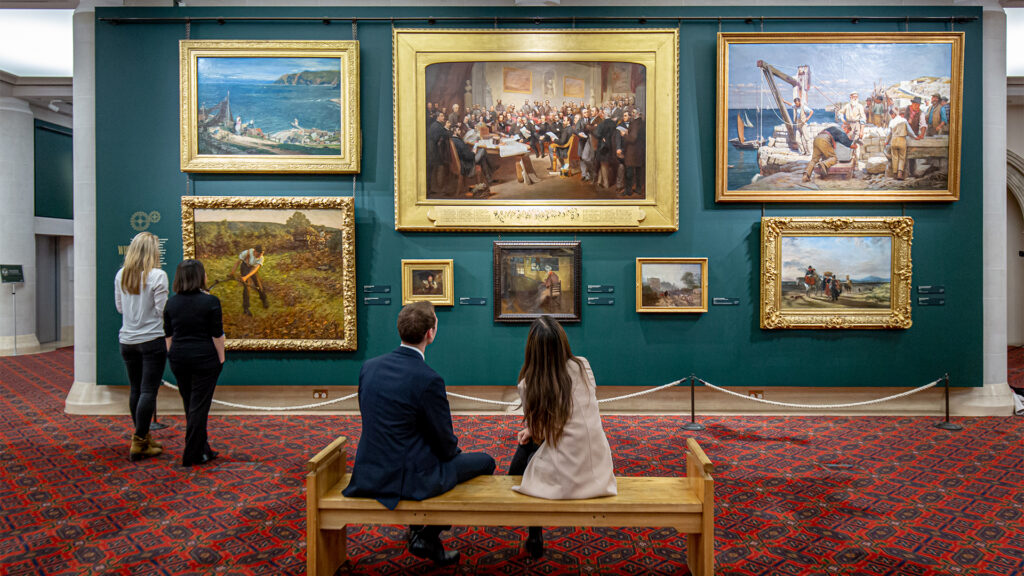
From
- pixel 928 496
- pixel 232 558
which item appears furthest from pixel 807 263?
pixel 232 558

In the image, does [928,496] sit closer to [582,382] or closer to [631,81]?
[582,382]

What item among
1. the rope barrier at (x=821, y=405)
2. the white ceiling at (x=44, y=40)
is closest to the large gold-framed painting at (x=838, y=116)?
the rope barrier at (x=821, y=405)

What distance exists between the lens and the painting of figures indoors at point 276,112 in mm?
8422

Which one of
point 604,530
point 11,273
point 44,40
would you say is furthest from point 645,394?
point 11,273

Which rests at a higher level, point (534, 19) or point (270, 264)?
point (534, 19)

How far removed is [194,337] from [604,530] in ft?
15.5

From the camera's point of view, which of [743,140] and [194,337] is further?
[743,140]

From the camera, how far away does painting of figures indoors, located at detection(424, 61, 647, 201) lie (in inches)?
331

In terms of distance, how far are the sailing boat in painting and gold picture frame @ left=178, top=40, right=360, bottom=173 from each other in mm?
6042

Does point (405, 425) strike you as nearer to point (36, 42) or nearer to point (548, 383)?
point (548, 383)

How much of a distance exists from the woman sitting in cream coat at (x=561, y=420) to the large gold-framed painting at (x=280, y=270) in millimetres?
5631

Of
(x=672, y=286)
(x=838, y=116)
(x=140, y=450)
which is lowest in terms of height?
(x=140, y=450)

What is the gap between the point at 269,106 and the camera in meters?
8.45

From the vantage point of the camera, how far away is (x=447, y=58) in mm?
8383
